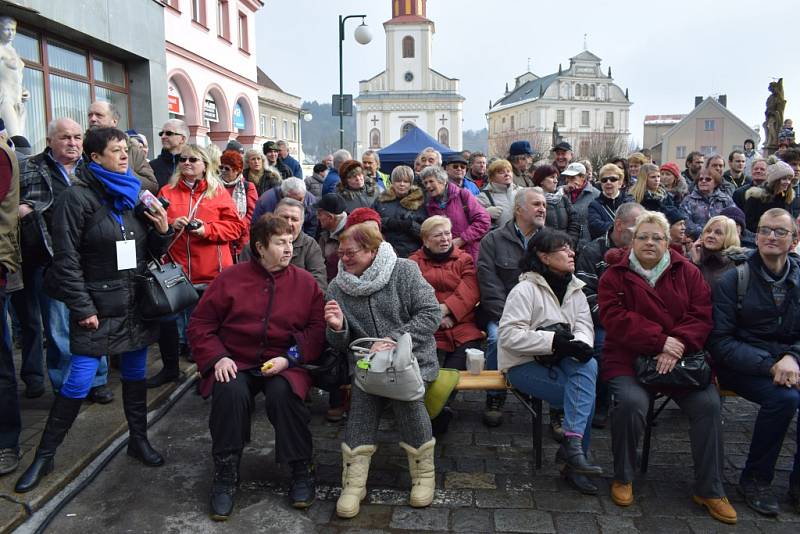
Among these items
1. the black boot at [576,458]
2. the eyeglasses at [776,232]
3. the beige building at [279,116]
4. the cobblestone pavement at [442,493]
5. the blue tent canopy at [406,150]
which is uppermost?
the beige building at [279,116]

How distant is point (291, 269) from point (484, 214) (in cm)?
286

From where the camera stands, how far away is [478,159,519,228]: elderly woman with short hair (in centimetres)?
694

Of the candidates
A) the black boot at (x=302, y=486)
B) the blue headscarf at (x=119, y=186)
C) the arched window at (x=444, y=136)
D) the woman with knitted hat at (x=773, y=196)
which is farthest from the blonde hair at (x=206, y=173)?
the arched window at (x=444, y=136)

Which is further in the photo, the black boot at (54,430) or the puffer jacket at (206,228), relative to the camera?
the puffer jacket at (206,228)

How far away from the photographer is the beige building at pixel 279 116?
36.5m

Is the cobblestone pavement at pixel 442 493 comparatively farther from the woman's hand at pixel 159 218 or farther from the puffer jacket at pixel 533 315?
the woman's hand at pixel 159 218

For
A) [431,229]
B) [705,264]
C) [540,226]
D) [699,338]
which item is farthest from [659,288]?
[431,229]

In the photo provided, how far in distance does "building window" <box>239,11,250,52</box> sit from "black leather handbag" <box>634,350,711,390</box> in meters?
21.3

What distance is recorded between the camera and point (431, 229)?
5.19 m

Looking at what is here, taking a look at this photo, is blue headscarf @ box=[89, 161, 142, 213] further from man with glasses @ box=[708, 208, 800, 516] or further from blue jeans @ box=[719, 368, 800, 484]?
blue jeans @ box=[719, 368, 800, 484]

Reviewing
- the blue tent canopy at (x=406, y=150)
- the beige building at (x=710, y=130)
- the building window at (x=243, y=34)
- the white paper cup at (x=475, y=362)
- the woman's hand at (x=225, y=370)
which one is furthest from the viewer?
the beige building at (x=710, y=130)

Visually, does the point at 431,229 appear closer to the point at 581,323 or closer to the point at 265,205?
the point at 581,323

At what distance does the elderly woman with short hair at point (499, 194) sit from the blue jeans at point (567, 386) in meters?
2.86

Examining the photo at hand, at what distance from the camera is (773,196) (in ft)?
22.5
